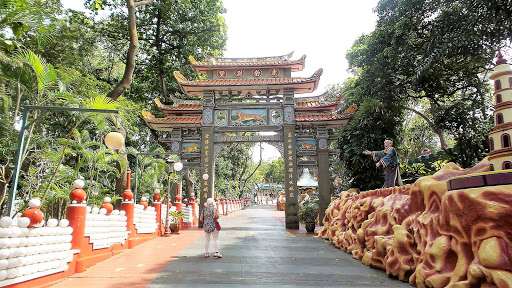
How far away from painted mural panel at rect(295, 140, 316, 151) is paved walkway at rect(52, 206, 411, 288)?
5.76 m

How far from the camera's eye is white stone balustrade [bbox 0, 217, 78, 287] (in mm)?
4125

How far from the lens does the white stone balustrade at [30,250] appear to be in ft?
13.5

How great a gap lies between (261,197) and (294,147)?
2267 inches

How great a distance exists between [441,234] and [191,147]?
1178 cm

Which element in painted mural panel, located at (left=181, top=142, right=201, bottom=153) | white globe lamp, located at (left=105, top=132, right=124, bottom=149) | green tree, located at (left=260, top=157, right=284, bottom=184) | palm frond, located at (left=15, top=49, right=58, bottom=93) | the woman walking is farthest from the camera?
green tree, located at (left=260, top=157, right=284, bottom=184)

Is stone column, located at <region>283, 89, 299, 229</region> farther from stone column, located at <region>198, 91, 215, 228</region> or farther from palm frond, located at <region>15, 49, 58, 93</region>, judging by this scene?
palm frond, located at <region>15, 49, 58, 93</region>

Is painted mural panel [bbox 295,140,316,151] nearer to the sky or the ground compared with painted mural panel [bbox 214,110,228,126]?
nearer to the ground

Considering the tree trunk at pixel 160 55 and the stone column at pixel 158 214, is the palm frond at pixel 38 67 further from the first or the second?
the tree trunk at pixel 160 55

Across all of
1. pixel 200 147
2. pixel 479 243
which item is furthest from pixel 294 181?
pixel 479 243

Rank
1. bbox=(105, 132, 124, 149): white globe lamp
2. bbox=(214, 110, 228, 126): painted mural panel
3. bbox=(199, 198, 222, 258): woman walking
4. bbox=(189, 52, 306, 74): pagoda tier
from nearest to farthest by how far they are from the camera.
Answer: bbox=(105, 132, 124, 149): white globe lamp → bbox=(199, 198, 222, 258): woman walking → bbox=(214, 110, 228, 126): painted mural panel → bbox=(189, 52, 306, 74): pagoda tier

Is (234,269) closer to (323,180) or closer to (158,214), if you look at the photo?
(158,214)

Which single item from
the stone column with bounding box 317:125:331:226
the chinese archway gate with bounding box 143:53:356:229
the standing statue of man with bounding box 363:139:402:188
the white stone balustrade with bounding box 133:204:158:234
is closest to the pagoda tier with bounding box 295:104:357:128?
the chinese archway gate with bounding box 143:53:356:229

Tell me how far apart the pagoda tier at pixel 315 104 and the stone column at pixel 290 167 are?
2.50 feet

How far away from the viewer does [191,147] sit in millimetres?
14938
